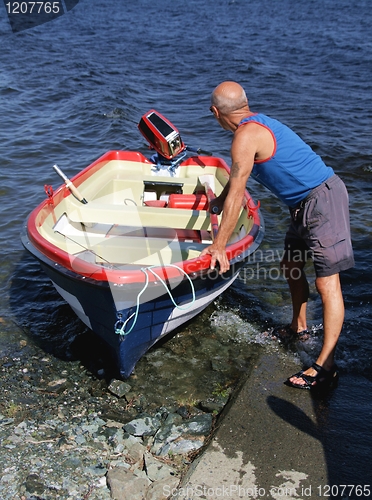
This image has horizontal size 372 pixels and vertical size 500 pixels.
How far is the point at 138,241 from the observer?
5.08 m

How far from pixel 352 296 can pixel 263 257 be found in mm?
1509

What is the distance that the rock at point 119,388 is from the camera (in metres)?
4.38

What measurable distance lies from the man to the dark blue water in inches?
29.7

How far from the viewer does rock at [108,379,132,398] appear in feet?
14.4

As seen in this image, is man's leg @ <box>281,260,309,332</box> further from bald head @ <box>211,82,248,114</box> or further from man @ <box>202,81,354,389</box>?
bald head @ <box>211,82,248,114</box>

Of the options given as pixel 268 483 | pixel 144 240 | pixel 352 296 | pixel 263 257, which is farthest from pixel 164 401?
pixel 263 257

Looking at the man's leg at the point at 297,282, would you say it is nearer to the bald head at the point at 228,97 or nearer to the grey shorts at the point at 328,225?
the grey shorts at the point at 328,225

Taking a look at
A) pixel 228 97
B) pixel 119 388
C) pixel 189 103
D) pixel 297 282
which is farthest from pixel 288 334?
pixel 189 103

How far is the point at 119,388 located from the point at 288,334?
5.53 feet

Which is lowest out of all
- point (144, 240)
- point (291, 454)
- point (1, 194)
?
point (1, 194)

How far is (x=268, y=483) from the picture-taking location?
3.38m

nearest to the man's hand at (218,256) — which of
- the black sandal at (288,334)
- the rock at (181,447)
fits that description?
the rock at (181,447)

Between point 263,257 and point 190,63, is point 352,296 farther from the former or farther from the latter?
point 190,63

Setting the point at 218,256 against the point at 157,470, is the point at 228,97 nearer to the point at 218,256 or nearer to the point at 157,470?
the point at 218,256
